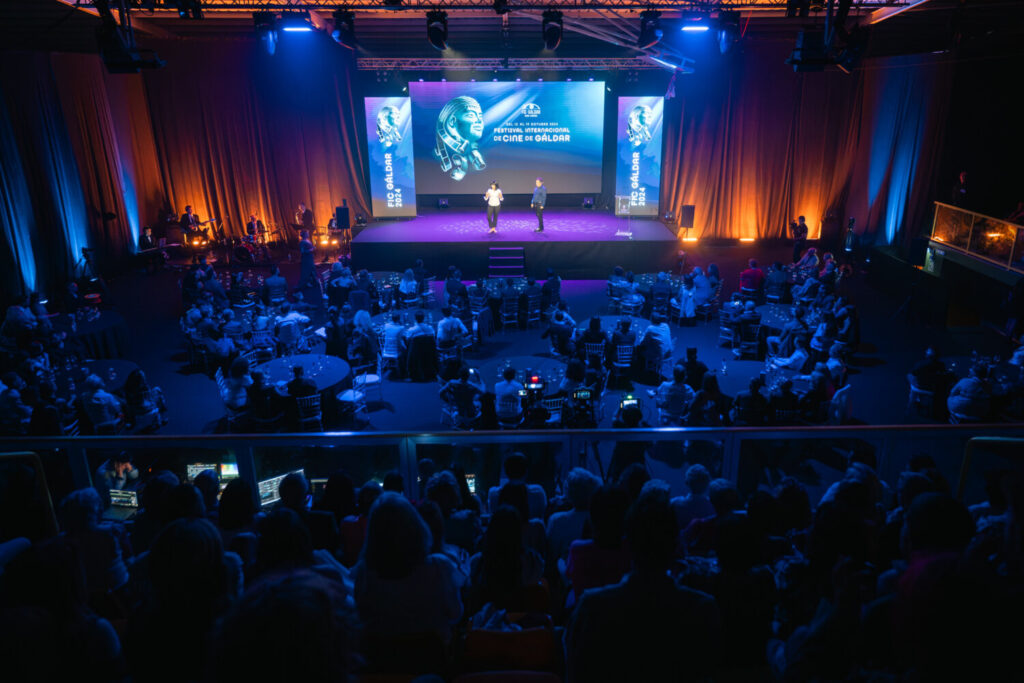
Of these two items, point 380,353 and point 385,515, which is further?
point 380,353

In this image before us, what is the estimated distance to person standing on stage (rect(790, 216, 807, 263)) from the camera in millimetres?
14922

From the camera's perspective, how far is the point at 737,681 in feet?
7.74

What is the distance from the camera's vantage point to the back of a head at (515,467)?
378 centimetres

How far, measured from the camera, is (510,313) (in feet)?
36.2

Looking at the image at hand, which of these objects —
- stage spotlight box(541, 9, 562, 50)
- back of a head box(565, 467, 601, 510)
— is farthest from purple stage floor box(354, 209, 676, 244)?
back of a head box(565, 467, 601, 510)

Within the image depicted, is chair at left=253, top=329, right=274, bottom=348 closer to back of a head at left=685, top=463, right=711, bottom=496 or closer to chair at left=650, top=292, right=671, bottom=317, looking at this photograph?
chair at left=650, top=292, right=671, bottom=317

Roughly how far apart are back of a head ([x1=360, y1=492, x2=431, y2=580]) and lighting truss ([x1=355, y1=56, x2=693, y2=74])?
1467 cm

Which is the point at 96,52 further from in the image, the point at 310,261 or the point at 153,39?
the point at 310,261

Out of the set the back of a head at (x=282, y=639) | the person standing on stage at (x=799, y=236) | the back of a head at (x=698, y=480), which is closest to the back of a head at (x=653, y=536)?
the back of a head at (x=282, y=639)

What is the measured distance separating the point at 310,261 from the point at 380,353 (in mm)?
3904

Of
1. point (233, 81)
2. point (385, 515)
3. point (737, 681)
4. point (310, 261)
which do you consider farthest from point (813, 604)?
point (233, 81)

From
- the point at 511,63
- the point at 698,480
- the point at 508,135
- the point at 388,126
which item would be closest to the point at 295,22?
the point at 388,126

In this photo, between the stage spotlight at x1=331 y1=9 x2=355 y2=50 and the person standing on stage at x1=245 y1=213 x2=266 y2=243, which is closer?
the stage spotlight at x1=331 y1=9 x2=355 y2=50

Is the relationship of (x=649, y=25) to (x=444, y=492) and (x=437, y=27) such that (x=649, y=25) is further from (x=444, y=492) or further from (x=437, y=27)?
(x=444, y=492)
